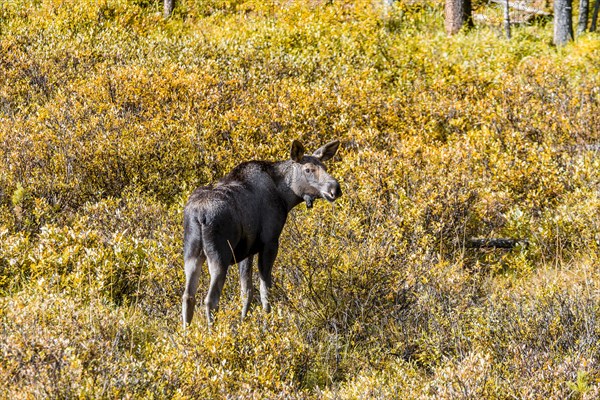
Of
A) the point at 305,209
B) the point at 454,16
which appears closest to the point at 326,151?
the point at 305,209

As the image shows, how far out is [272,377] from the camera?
5.98 meters

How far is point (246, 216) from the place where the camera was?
6957 millimetres

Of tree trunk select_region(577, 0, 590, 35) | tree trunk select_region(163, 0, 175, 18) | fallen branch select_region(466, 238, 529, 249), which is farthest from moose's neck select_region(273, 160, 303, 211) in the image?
tree trunk select_region(577, 0, 590, 35)

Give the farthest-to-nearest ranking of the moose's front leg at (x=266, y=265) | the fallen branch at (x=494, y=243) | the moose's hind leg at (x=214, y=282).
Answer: the fallen branch at (x=494, y=243) → the moose's front leg at (x=266, y=265) → the moose's hind leg at (x=214, y=282)

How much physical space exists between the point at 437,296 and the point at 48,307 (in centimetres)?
379

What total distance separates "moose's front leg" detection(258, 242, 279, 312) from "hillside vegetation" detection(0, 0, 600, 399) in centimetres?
27

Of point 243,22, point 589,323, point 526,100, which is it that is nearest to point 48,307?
point 589,323

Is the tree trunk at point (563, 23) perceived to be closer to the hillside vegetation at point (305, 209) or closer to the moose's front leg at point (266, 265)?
the hillside vegetation at point (305, 209)

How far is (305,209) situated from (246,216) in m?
3.22

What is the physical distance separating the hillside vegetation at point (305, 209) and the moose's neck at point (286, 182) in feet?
2.49

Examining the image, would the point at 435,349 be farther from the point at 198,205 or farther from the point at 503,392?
the point at 198,205

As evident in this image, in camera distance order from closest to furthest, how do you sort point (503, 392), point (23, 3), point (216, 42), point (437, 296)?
point (503, 392), point (437, 296), point (216, 42), point (23, 3)

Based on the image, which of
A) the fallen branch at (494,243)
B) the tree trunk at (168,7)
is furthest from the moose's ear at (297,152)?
the tree trunk at (168,7)

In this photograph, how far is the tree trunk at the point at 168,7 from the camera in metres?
20.5
